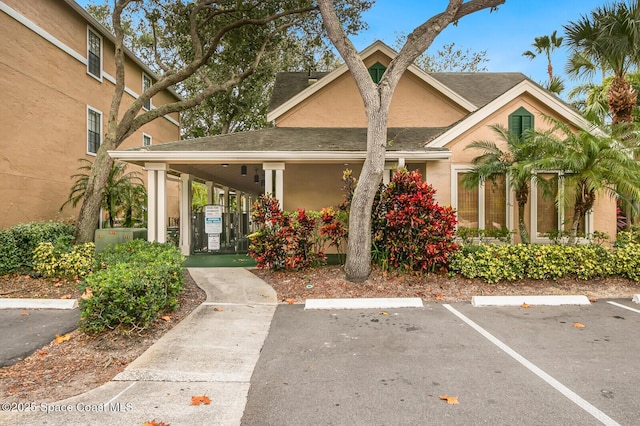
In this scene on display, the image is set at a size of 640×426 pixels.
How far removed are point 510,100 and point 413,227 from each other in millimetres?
4901

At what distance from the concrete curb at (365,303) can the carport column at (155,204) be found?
5.24m

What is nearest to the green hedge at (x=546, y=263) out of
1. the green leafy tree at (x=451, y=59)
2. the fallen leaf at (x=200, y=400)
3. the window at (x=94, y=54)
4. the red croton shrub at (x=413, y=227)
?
the red croton shrub at (x=413, y=227)

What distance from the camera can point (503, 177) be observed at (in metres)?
9.88

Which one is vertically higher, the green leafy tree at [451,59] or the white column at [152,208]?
the green leafy tree at [451,59]

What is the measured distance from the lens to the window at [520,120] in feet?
31.7

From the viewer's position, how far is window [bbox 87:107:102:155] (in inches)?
562

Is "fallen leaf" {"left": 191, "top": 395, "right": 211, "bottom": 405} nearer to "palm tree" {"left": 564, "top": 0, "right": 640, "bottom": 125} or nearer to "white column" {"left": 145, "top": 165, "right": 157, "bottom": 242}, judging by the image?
"white column" {"left": 145, "top": 165, "right": 157, "bottom": 242}

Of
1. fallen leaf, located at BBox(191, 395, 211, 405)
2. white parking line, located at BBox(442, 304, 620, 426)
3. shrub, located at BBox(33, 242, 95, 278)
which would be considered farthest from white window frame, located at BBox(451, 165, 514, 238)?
shrub, located at BBox(33, 242, 95, 278)

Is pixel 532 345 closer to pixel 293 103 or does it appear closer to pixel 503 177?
pixel 503 177

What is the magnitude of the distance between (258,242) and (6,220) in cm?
776

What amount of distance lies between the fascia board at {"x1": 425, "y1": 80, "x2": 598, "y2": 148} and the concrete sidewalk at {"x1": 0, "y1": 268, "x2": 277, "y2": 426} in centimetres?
686

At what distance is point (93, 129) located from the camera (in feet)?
47.9

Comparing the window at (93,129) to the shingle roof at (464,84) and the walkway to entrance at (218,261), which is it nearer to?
the walkway to entrance at (218,261)

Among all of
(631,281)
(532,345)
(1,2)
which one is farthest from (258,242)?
(1,2)
